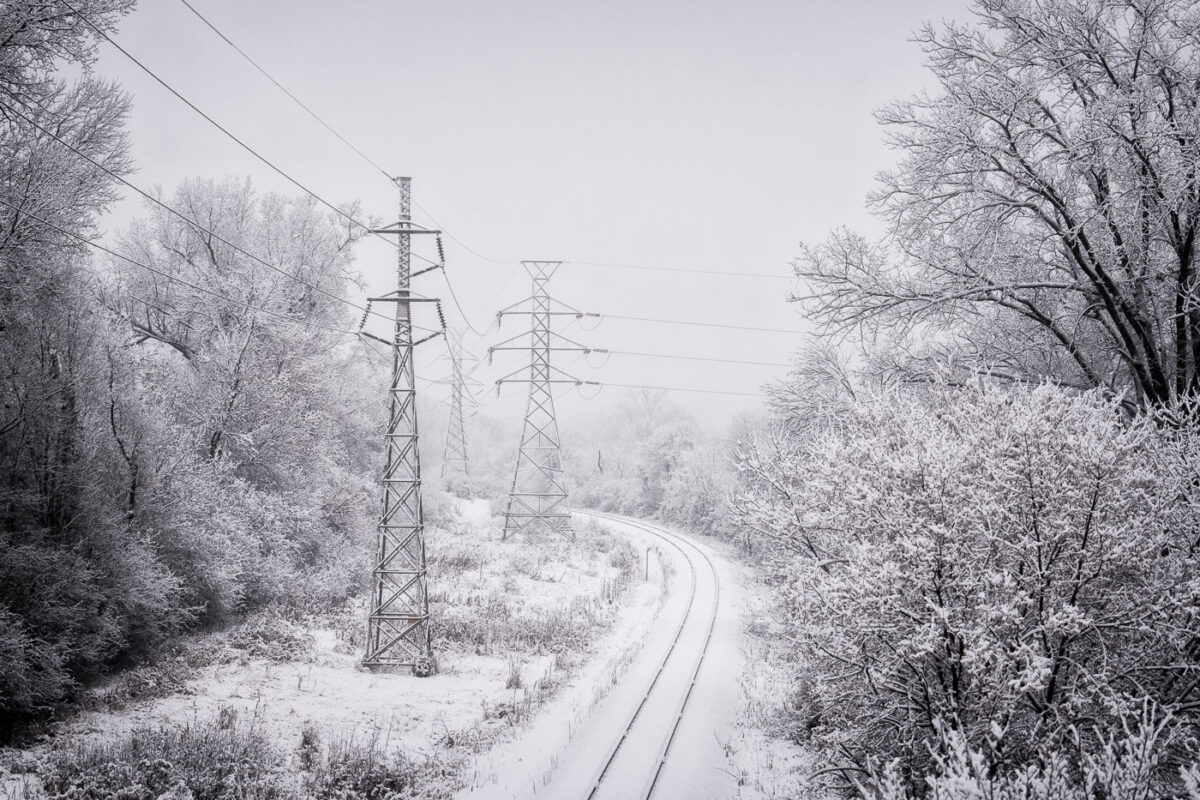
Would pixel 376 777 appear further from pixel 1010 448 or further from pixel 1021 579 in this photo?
pixel 1010 448

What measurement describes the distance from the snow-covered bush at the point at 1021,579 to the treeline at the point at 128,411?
1173cm

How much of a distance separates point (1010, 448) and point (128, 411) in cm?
1595

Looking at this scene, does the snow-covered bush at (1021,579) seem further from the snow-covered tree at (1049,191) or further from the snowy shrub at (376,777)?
the snowy shrub at (376,777)

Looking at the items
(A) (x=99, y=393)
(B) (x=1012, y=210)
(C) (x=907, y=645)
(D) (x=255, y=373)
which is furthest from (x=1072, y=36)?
(D) (x=255, y=373)

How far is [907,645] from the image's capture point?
475 centimetres

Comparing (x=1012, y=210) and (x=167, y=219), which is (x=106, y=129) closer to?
(x=167, y=219)

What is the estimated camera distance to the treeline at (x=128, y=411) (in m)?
9.64

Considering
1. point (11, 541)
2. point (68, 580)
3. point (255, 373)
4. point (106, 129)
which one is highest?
point (106, 129)

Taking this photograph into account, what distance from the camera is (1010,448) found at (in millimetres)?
4930

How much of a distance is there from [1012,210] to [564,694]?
11279 millimetres

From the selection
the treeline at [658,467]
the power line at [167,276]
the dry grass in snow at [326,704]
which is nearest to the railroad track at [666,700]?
the dry grass in snow at [326,704]

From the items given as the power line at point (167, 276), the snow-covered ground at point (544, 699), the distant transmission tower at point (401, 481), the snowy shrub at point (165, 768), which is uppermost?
the power line at point (167, 276)

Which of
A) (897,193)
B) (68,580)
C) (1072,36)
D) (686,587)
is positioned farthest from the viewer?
(686,587)

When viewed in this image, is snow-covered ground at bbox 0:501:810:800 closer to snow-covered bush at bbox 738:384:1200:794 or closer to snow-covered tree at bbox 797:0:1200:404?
snow-covered bush at bbox 738:384:1200:794
